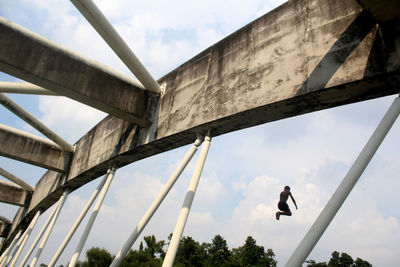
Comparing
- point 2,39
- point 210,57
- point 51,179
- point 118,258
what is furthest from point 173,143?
point 51,179

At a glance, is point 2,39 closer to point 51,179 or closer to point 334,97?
point 334,97

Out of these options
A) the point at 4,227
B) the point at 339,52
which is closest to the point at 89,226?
the point at 339,52

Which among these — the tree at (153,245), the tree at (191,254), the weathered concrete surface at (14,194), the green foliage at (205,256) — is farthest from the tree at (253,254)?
the weathered concrete surface at (14,194)

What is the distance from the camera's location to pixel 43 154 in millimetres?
13352

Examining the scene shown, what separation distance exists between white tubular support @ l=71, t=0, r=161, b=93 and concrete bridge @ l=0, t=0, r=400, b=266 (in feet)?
0.11

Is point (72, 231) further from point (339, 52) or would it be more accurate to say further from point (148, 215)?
point (339, 52)

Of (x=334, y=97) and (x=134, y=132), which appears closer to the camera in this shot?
(x=334, y=97)

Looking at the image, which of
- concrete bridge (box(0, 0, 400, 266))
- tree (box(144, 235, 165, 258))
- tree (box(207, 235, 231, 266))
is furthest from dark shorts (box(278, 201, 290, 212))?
tree (box(207, 235, 231, 266))

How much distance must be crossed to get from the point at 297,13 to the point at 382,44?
6.42 feet

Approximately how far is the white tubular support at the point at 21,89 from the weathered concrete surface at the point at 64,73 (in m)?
1.39

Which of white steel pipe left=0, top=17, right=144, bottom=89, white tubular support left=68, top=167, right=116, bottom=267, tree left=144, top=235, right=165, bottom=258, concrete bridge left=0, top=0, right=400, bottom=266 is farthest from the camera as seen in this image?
tree left=144, top=235, right=165, bottom=258

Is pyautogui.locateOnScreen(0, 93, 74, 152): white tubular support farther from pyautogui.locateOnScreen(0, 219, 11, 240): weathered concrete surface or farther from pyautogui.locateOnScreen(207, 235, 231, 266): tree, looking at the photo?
pyautogui.locateOnScreen(207, 235, 231, 266): tree

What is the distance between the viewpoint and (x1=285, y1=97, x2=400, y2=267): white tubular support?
3949 millimetres

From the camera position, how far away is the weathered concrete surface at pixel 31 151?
12.6 meters
